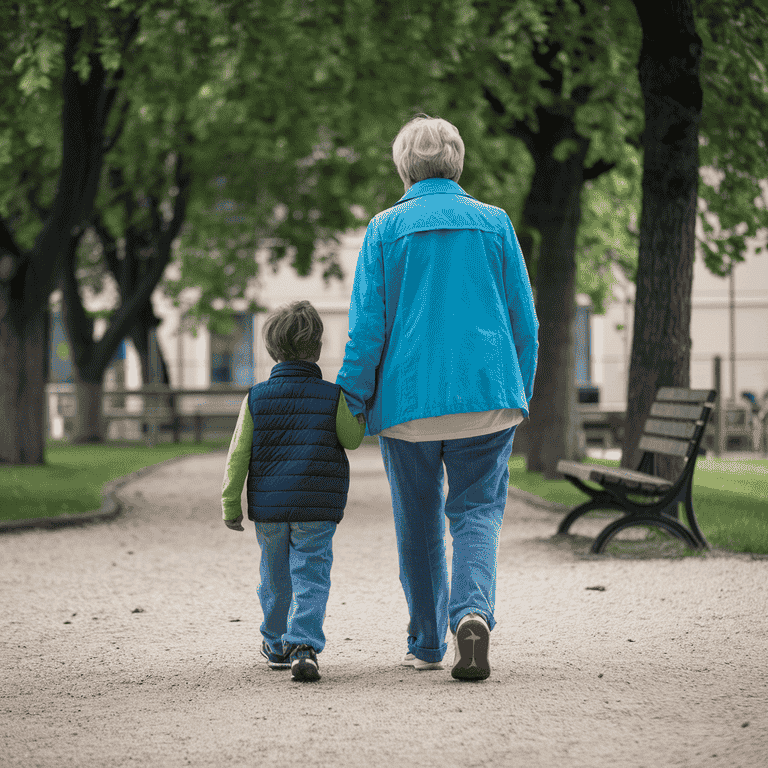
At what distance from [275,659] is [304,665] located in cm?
32

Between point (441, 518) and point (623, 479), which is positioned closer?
point (441, 518)

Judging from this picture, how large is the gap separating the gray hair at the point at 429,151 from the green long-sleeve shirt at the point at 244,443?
2.93 feet

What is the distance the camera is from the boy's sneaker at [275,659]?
4.59 m

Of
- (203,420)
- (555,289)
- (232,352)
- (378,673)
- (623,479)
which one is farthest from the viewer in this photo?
(232,352)

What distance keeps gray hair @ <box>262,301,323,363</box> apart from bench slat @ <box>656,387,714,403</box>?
11.6 ft

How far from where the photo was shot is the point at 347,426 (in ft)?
14.5

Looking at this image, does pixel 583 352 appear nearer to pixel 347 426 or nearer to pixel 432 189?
pixel 432 189

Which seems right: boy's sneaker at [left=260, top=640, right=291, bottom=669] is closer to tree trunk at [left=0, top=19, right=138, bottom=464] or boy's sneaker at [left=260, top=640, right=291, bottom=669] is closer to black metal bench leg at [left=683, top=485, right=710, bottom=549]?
black metal bench leg at [left=683, top=485, right=710, bottom=549]

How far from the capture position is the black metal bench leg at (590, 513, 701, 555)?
7.42m

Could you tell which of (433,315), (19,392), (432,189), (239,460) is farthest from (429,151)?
(19,392)

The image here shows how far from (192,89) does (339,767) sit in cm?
1335

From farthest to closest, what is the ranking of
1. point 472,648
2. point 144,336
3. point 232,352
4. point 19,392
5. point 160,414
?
point 232,352 → point 144,336 → point 160,414 → point 19,392 → point 472,648

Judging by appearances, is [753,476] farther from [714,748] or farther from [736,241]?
[714,748]

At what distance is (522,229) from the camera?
1534 centimetres
